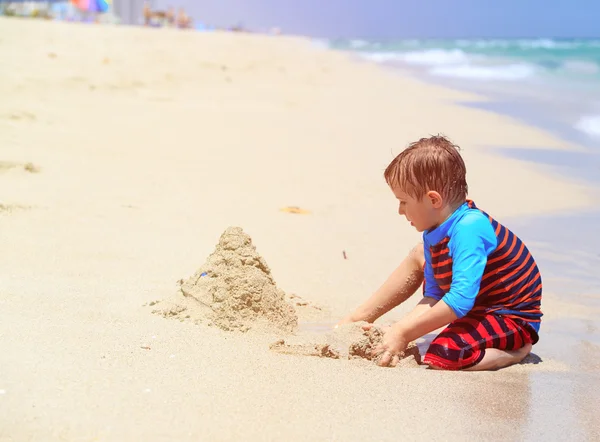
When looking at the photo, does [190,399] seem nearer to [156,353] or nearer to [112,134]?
[156,353]

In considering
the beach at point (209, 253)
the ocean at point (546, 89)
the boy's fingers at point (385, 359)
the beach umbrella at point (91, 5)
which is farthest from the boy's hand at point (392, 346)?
the beach umbrella at point (91, 5)

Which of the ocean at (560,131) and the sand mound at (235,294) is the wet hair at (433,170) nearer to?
the sand mound at (235,294)

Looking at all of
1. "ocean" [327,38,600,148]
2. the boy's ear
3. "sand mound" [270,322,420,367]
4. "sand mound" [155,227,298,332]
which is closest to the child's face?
the boy's ear

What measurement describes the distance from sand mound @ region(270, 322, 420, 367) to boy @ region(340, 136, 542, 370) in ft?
0.17

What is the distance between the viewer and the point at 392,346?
2303 millimetres

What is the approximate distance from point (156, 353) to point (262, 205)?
7.45 feet

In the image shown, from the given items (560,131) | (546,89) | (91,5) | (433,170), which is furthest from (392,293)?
(91,5)

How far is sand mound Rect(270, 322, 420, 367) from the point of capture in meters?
2.23

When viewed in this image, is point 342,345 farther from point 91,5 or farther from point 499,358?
point 91,5

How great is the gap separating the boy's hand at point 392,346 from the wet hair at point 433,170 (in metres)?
0.45

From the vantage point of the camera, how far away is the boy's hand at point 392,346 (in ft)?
7.51

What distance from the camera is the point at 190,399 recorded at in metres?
1.76

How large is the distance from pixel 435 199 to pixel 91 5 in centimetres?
3367

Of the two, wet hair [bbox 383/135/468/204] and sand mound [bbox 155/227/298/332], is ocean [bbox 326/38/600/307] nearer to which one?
wet hair [bbox 383/135/468/204]
